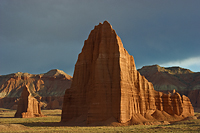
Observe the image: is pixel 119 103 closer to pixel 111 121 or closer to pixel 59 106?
pixel 111 121

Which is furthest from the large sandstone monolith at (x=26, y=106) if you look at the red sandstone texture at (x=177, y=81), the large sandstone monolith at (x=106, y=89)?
the red sandstone texture at (x=177, y=81)

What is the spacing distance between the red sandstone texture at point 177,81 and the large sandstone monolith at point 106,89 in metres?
106

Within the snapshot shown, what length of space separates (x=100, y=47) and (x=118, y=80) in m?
7.51

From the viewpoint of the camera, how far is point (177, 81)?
564ft

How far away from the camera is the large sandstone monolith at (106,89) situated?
132 feet

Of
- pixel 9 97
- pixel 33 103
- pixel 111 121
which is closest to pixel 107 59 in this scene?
pixel 111 121

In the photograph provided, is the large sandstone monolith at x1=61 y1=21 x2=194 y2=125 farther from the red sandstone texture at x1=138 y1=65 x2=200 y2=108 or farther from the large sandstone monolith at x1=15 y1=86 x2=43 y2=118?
the red sandstone texture at x1=138 y1=65 x2=200 y2=108

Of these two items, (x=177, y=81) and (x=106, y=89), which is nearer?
(x=106, y=89)

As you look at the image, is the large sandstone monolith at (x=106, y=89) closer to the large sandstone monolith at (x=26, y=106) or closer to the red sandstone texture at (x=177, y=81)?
the large sandstone monolith at (x=26, y=106)

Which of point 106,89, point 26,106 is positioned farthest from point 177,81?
point 106,89

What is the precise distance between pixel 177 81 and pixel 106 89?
14305cm

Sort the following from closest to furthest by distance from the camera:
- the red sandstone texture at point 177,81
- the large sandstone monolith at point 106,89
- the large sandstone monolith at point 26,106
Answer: the large sandstone monolith at point 106,89 < the large sandstone monolith at point 26,106 < the red sandstone texture at point 177,81

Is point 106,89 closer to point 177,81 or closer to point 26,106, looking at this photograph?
point 26,106

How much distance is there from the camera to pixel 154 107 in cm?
5353
